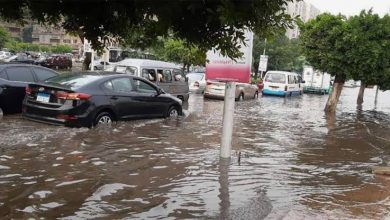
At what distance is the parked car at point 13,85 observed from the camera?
37.7 feet

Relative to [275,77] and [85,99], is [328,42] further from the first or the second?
[85,99]

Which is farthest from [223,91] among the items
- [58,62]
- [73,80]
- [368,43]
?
[58,62]

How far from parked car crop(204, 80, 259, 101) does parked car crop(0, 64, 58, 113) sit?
12260 millimetres

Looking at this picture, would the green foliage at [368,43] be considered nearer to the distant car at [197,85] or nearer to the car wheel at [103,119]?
the distant car at [197,85]

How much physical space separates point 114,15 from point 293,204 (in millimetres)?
3906

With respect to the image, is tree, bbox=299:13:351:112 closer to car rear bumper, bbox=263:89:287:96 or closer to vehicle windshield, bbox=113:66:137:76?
vehicle windshield, bbox=113:66:137:76

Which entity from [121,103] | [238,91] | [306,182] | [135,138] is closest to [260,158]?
[306,182]

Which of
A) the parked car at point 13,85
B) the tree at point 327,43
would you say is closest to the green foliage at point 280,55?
the tree at point 327,43

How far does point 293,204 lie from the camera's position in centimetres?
628

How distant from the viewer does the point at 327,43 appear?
19.8 metres

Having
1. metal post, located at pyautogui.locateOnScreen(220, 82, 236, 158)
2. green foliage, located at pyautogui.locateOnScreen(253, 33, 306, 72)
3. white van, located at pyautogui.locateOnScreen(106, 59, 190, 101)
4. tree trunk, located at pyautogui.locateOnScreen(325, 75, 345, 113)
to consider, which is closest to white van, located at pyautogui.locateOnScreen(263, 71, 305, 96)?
tree trunk, located at pyautogui.locateOnScreen(325, 75, 345, 113)

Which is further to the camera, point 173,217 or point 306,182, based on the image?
point 306,182

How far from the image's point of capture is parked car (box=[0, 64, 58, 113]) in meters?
11.5

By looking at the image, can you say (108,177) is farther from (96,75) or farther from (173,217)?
(96,75)
